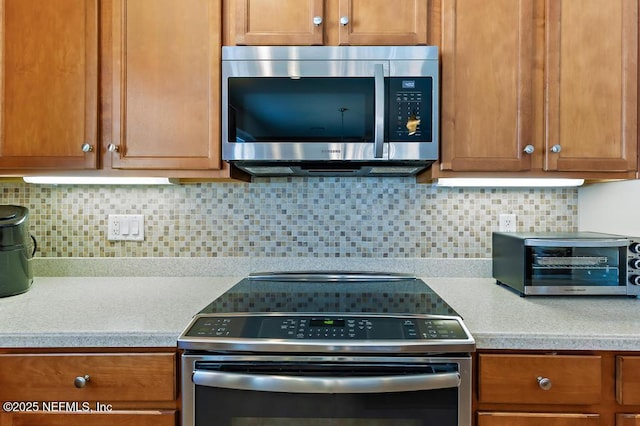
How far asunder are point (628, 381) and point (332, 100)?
1181 mm

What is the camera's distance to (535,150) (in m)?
1.40

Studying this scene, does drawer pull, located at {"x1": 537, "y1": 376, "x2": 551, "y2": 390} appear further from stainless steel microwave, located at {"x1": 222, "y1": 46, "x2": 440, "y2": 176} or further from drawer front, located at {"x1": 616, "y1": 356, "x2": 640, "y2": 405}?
stainless steel microwave, located at {"x1": 222, "y1": 46, "x2": 440, "y2": 176}

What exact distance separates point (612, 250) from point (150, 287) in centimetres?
170

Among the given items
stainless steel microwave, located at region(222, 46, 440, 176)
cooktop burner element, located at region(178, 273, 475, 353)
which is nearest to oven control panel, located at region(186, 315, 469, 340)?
cooktop burner element, located at region(178, 273, 475, 353)

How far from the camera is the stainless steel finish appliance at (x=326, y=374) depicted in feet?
3.30

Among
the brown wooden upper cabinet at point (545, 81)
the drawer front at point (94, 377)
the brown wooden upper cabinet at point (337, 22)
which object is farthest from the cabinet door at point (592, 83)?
the drawer front at point (94, 377)

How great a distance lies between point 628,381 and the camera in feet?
3.38

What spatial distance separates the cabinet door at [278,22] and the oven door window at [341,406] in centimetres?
109

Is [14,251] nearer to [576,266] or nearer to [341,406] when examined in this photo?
[341,406]

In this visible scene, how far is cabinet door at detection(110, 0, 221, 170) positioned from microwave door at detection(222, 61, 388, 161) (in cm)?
10

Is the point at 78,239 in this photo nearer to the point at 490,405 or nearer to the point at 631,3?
the point at 490,405

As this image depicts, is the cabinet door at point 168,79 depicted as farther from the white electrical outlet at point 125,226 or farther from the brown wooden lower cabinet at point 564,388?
the brown wooden lower cabinet at point 564,388

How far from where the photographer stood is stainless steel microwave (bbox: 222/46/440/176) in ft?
4.38

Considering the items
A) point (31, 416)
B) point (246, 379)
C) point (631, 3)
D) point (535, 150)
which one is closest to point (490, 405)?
point (246, 379)
